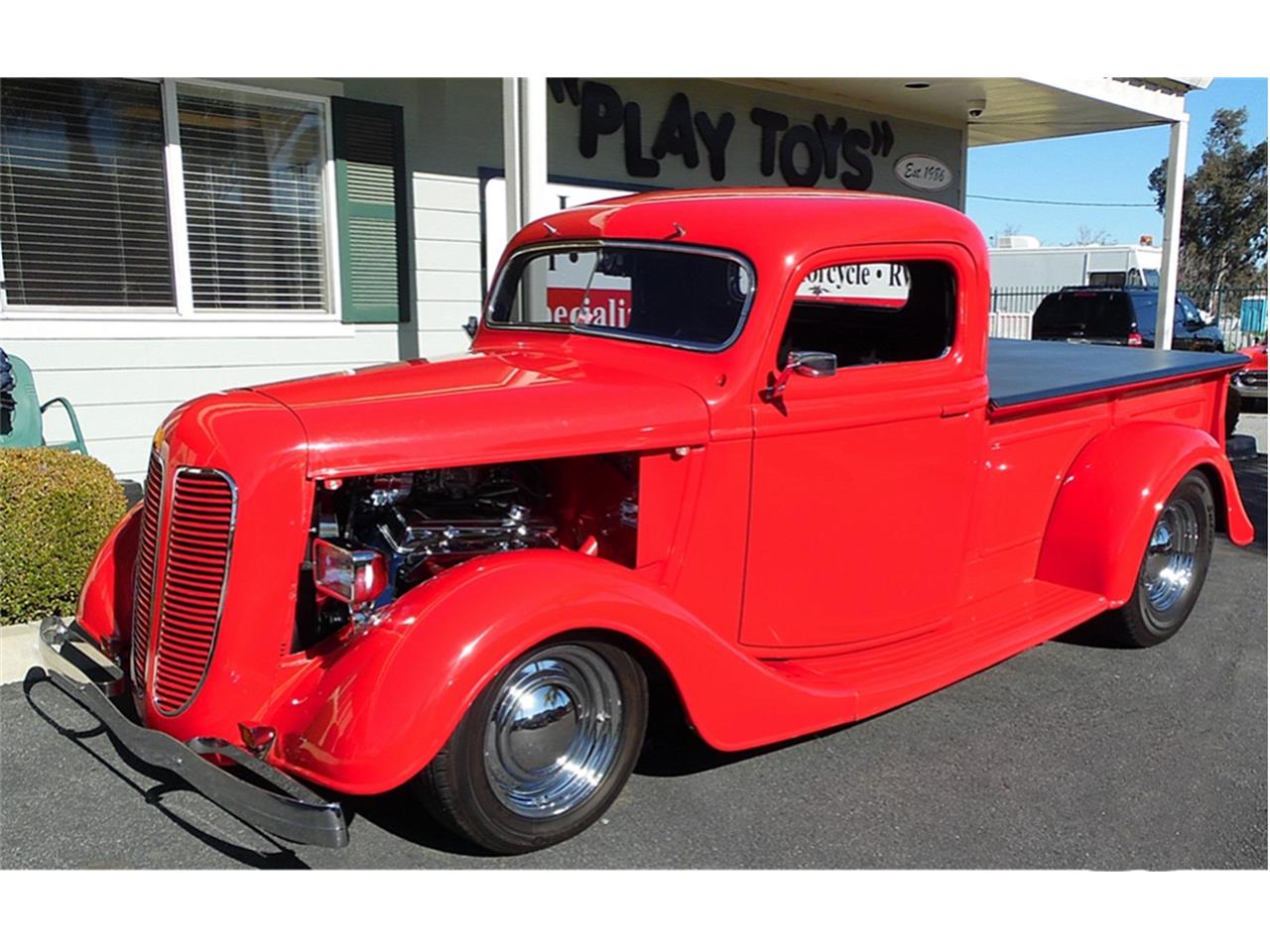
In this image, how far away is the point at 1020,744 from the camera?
11.9ft

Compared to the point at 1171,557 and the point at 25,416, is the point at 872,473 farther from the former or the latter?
the point at 25,416

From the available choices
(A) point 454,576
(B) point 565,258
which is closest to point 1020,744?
(A) point 454,576

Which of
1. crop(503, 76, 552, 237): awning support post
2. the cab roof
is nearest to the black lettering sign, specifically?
crop(503, 76, 552, 237): awning support post

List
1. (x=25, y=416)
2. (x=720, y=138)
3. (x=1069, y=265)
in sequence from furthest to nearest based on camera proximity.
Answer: (x=1069, y=265) < (x=720, y=138) < (x=25, y=416)

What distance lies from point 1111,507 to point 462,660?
304 centimetres

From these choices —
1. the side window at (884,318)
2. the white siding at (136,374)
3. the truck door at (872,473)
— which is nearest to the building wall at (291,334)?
the white siding at (136,374)

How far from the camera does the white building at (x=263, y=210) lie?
595cm

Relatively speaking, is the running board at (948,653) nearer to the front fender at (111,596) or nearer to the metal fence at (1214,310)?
the front fender at (111,596)

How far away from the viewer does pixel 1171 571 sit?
15.7ft

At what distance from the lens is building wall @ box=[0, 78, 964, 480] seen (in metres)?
6.16

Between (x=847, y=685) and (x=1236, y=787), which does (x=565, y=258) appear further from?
(x=1236, y=787)

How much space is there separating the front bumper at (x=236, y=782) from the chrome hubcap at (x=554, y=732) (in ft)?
1.56

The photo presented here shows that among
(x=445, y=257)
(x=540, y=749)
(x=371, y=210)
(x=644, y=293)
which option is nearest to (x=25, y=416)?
(x=371, y=210)

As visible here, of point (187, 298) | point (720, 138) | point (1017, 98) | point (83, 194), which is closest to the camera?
point (83, 194)
